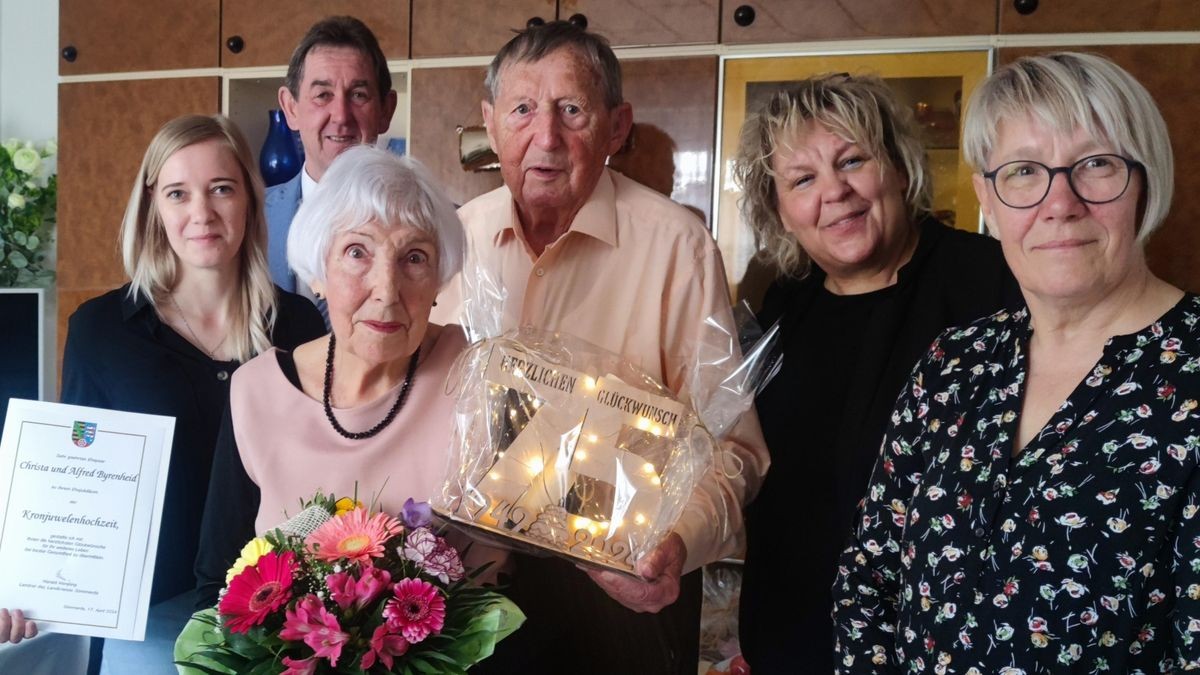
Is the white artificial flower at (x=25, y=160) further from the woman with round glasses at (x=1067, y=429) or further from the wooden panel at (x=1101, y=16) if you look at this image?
the woman with round glasses at (x=1067, y=429)

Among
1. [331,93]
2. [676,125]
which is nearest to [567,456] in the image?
[331,93]

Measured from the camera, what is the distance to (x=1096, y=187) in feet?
3.84

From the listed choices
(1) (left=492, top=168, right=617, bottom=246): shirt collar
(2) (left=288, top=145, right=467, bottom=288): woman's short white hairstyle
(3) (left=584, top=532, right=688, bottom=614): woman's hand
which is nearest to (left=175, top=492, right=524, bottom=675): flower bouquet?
(3) (left=584, top=532, right=688, bottom=614): woman's hand

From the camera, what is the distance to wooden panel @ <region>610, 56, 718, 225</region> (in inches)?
111

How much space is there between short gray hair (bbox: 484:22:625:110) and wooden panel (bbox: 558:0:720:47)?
118 cm

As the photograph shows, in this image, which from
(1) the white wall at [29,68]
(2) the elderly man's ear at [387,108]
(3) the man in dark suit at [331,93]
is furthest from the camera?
(1) the white wall at [29,68]

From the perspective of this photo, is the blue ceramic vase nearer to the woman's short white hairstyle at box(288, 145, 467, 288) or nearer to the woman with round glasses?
the woman's short white hairstyle at box(288, 145, 467, 288)

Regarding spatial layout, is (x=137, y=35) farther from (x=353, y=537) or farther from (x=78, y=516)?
(x=353, y=537)

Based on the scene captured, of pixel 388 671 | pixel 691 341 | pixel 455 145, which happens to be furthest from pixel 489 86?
pixel 455 145

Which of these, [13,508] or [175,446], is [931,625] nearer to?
[175,446]

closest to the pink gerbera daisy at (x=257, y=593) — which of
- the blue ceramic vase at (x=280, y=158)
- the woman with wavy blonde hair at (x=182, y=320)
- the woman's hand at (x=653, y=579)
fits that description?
the woman's hand at (x=653, y=579)

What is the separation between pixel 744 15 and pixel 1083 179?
1759 mm

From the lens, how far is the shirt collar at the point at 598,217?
173 cm

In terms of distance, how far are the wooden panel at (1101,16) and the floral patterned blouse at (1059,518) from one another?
5.24 feet
